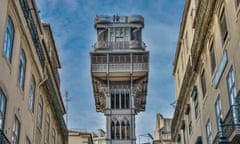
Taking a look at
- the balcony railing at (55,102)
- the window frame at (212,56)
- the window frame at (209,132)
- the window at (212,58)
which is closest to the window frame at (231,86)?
the window frame at (212,56)

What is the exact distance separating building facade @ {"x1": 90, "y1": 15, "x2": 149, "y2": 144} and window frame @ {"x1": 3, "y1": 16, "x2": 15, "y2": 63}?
249ft

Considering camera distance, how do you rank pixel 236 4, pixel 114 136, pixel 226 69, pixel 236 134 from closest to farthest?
pixel 236 134, pixel 236 4, pixel 226 69, pixel 114 136

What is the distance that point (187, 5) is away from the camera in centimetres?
3759

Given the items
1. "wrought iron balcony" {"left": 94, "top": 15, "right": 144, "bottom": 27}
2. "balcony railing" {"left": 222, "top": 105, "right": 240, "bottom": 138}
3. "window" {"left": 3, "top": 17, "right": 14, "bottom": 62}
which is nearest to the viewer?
"balcony railing" {"left": 222, "top": 105, "right": 240, "bottom": 138}

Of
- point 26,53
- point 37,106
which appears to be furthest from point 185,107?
point 26,53

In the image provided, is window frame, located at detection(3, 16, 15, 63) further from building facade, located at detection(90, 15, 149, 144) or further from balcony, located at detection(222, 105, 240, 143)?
building facade, located at detection(90, 15, 149, 144)

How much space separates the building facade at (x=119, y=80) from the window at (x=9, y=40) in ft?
249

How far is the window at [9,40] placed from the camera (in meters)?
23.0

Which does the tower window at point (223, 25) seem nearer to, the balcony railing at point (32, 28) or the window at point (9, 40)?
the balcony railing at point (32, 28)

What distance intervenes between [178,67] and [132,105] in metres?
59.5

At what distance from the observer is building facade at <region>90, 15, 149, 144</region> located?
101m

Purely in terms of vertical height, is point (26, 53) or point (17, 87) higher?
point (26, 53)

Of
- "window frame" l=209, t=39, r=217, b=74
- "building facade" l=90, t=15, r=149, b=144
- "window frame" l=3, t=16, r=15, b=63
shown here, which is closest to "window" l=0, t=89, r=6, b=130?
"window frame" l=3, t=16, r=15, b=63

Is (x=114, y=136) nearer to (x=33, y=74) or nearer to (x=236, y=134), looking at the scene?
(x=33, y=74)
